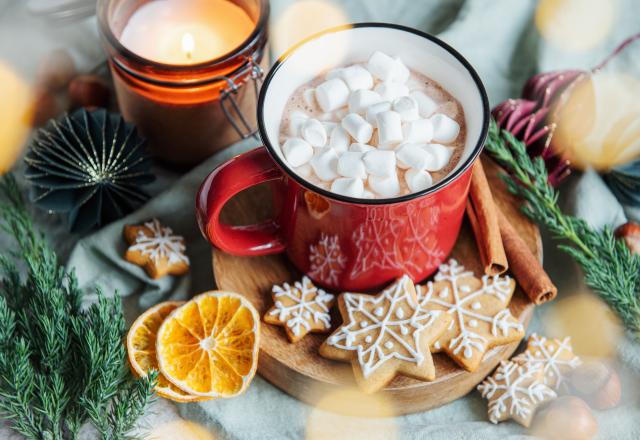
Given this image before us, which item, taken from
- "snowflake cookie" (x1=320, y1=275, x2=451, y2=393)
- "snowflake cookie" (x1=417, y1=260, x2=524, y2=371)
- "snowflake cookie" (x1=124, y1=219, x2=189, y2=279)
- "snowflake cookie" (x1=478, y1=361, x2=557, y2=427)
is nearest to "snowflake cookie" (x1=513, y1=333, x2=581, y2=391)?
"snowflake cookie" (x1=478, y1=361, x2=557, y2=427)

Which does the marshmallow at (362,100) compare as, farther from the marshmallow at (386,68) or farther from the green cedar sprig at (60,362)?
the green cedar sprig at (60,362)

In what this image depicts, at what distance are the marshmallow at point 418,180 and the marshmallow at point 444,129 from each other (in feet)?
0.33

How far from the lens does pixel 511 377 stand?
5.42ft

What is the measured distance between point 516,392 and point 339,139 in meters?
0.63

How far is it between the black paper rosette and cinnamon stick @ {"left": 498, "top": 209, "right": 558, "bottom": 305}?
0.82m

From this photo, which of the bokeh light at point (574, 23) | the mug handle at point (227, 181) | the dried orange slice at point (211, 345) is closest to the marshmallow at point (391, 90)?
the mug handle at point (227, 181)

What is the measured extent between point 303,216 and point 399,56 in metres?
0.38

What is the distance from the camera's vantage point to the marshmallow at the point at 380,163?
1.42m

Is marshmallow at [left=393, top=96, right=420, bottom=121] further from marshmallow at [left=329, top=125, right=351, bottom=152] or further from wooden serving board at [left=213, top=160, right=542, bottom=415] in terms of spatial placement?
wooden serving board at [left=213, top=160, right=542, bottom=415]

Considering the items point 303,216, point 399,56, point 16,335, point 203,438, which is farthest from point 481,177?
point 16,335

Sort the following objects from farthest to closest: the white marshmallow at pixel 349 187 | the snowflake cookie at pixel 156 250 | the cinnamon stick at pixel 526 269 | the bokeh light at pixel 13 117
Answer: the bokeh light at pixel 13 117, the snowflake cookie at pixel 156 250, the cinnamon stick at pixel 526 269, the white marshmallow at pixel 349 187

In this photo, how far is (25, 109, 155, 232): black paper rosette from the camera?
70.7 inches

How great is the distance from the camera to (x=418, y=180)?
1427 millimetres

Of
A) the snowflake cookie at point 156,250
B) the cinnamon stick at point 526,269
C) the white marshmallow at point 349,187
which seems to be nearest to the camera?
the white marshmallow at point 349,187
